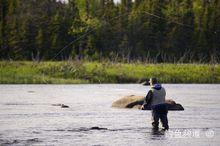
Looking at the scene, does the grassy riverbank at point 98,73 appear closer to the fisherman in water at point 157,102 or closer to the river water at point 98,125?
the river water at point 98,125

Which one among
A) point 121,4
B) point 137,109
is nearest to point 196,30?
point 121,4

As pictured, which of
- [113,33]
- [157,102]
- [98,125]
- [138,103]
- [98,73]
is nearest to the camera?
[157,102]

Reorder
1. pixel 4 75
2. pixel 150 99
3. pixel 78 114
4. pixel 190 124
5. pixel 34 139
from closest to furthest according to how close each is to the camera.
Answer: pixel 34 139 → pixel 150 99 → pixel 190 124 → pixel 78 114 → pixel 4 75

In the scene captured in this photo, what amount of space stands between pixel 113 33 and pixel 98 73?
4435cm

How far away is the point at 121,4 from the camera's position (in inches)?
4894

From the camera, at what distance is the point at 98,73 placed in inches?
2667

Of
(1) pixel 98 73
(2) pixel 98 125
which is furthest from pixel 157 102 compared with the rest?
(1) pixel 98 73

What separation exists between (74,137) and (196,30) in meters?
90.8

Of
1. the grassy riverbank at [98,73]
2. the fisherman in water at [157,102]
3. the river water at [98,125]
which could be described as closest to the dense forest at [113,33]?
the grassy riverbank at [98,73]

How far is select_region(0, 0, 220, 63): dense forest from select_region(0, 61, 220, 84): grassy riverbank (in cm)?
3277

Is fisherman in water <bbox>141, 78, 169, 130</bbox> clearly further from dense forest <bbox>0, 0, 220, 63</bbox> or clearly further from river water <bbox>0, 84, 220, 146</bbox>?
dense forest <bbox>0, 0, 220, 63</bbox>

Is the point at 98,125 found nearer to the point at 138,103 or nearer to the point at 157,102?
the point at 157,102

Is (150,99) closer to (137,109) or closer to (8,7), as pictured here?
(137,109)

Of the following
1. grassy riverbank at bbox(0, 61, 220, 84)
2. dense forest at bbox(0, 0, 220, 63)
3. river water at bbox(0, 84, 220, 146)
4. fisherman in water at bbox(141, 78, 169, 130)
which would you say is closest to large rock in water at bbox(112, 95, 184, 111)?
river water at bbox(0, 84, 220, 146)
